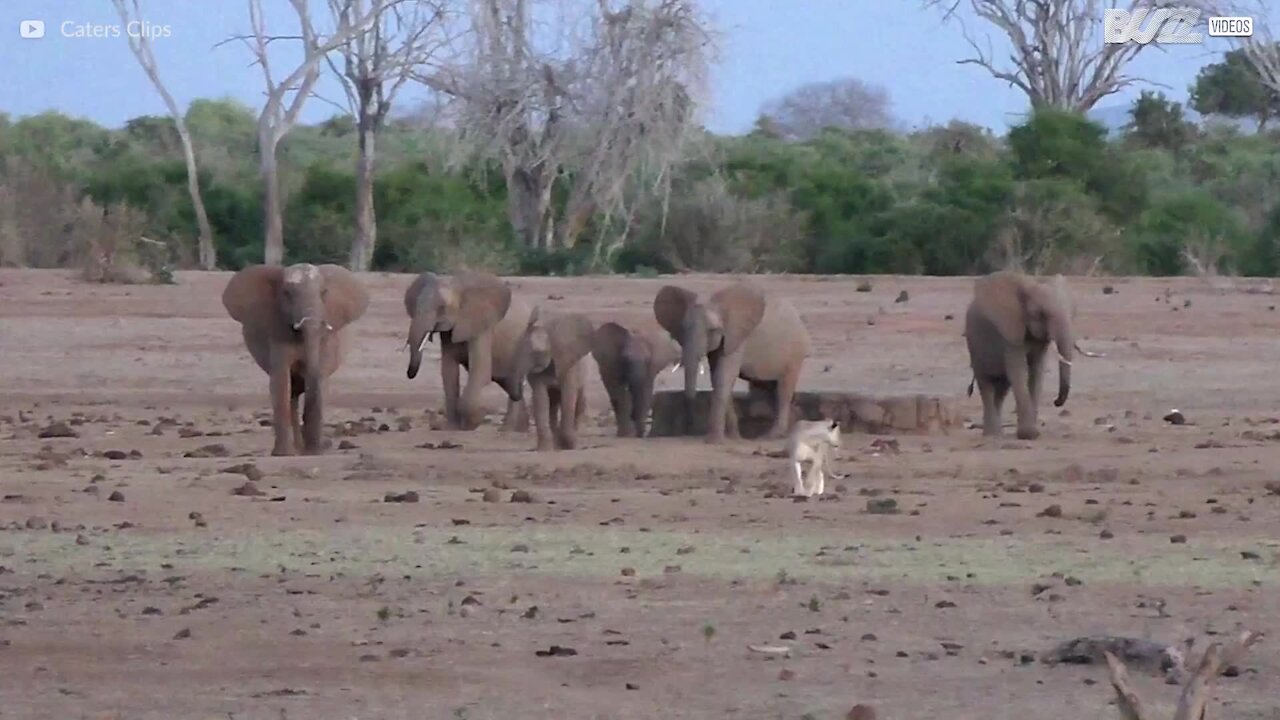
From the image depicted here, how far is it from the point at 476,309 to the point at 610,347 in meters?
1.02

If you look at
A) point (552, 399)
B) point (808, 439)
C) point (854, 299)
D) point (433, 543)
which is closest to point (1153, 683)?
point (433, 543)

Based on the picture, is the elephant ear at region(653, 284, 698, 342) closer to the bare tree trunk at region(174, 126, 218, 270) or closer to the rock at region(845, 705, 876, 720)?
the rock at region(845, 705, 876, 720)

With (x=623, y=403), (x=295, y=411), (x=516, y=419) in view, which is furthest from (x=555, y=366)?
(x=295, y=411)

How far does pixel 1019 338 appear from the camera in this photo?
18.1m

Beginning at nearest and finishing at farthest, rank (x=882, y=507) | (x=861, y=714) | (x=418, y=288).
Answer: (x=861, y=714) → (x=882, y=507) → (x=418, y=288)

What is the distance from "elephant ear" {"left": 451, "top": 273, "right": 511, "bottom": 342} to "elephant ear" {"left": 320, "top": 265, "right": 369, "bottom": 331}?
3.61ft

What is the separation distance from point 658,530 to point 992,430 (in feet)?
20.5

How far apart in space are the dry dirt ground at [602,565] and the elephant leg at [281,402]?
49 cm

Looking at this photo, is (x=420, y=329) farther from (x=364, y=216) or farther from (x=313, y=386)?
(x=364, y=216)

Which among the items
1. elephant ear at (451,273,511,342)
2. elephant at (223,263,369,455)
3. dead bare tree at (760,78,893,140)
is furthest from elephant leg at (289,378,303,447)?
dead bare tree at (760,78,893,140)

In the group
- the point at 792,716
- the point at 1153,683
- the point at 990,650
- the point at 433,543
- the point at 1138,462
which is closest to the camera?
the point at 792,716

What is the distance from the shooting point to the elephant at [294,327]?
16.5m

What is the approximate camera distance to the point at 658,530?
501 inches

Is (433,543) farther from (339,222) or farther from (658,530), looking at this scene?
(339,222)
